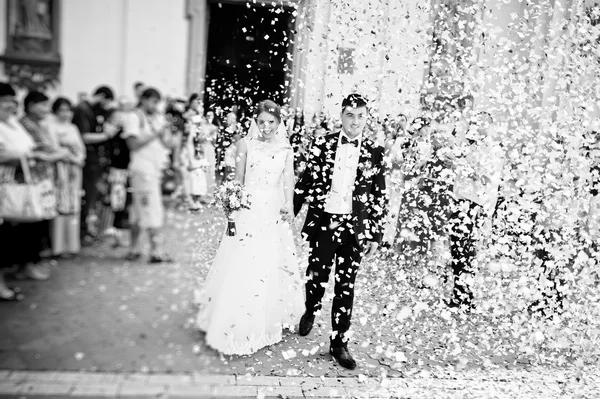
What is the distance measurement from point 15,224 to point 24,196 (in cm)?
16

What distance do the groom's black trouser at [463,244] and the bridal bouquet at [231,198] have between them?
4.52 feet

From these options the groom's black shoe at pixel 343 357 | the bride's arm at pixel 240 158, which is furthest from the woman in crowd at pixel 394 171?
the bride's arm at pixel 240 158

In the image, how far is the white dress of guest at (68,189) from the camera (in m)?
2.62

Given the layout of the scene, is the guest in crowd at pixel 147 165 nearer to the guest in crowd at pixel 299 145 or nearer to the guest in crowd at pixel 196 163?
the guest in crowd at pixel 196 163

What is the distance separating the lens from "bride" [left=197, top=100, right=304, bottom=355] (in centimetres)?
289

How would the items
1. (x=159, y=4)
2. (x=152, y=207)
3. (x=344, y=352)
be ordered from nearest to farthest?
(x=159, y=4), (x=152, y=207), (x=344, y=352)

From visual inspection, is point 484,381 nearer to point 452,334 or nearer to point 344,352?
point 452,334

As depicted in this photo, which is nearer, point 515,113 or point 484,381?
point 484,381

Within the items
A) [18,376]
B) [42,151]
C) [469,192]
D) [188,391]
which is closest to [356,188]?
[469,192]

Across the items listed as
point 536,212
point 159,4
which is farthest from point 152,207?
point 536,212

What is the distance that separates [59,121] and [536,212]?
118 inches

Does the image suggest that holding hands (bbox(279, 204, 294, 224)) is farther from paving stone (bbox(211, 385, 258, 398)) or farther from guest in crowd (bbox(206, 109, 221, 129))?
paving stone (bbox(211, 385, 258, 398))

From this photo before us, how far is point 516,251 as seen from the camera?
3.42 metres

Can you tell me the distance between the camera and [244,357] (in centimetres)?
289
